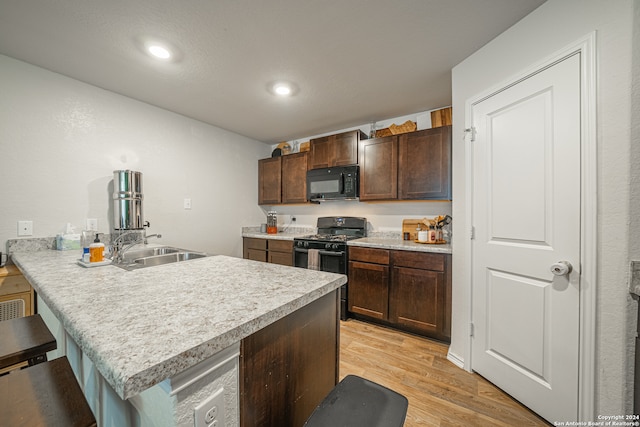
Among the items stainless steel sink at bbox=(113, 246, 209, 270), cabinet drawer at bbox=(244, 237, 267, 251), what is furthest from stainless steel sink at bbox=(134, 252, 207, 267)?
cabinet drawer at bbox=(244, 237, 267, 251)

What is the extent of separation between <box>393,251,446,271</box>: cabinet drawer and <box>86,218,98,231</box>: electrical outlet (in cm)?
289

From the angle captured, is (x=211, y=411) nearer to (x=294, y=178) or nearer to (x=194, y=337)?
(x=194, y=337)

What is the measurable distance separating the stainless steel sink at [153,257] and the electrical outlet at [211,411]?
1082mm

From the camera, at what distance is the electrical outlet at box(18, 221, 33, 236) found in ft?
6.21

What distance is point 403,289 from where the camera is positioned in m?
2.40

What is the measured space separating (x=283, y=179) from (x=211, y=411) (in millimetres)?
3330

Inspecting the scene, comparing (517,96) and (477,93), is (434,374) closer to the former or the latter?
(517,96)

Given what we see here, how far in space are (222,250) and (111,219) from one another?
52.1 inches

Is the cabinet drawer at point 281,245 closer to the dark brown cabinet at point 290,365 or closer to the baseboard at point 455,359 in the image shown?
the baseboard at point 455,359

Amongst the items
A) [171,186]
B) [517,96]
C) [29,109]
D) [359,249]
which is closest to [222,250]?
[171,186]

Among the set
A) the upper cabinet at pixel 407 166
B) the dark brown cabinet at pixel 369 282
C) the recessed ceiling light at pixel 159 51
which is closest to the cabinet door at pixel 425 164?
the upper cabinet at pixel 407 166

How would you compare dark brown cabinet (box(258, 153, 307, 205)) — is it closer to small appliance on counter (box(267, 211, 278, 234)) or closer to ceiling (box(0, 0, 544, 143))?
small appliance on counter (box(267, 211, 278, 234))

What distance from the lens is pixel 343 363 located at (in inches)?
75.8

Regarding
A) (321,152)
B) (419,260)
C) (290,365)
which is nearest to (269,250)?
(321,152)
